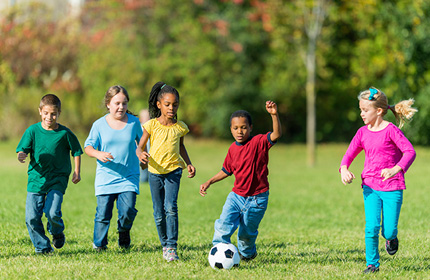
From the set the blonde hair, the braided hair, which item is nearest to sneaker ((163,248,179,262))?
the braided hair

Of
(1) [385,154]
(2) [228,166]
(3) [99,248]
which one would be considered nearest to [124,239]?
(3) [99,248]

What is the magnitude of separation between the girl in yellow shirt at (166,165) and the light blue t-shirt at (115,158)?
1.33 ft

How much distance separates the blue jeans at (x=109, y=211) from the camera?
686cm

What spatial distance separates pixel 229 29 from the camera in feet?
91.2

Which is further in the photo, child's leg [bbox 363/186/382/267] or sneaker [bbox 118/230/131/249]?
sneaker [bbox 118/230/131/249]

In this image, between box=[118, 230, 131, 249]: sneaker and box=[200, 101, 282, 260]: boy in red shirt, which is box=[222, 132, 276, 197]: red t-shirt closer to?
box=[200, 101, 282, 260]: boy in red shirt

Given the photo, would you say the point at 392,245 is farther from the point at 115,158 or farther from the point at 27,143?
the point at 27,143

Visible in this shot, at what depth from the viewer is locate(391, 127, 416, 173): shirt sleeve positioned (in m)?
5.83

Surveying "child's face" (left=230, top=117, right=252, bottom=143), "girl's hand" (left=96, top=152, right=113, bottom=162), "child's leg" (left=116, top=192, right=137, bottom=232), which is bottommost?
"child's leg" (left=116, top=192, right=137, bottom=232)

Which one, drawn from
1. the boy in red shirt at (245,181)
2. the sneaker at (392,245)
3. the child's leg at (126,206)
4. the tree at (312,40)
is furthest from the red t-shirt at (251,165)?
the tree at (312,40)

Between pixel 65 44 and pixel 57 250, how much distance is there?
29.7 metres

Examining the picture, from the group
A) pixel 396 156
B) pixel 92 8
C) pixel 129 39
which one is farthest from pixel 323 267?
pixel 92 8

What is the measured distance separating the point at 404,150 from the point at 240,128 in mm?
1610

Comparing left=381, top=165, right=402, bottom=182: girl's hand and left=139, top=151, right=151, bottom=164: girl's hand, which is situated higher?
left=139, top=151, right=151, bottom=164: girl's hand
